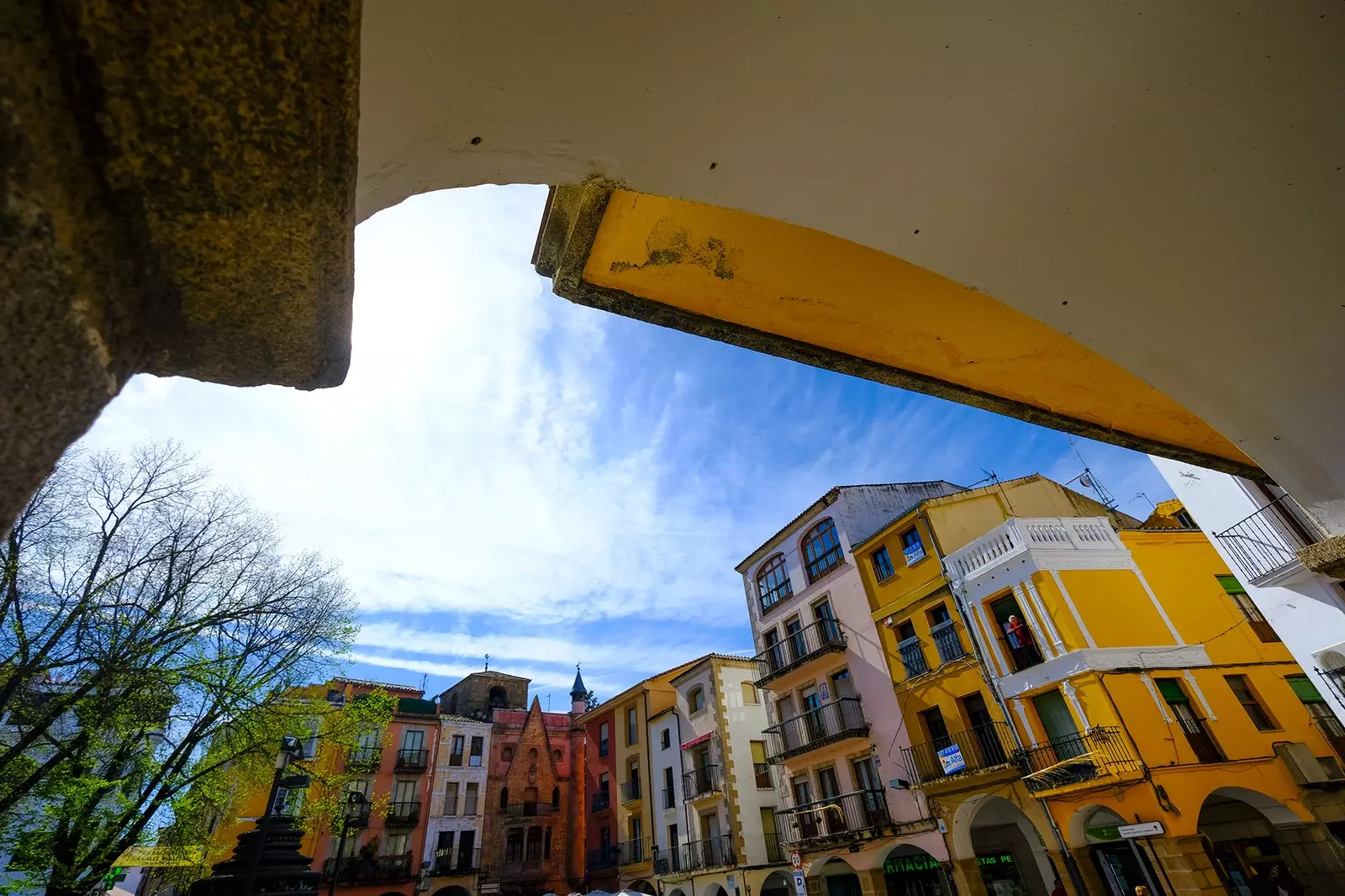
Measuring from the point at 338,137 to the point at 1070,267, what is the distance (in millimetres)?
1925

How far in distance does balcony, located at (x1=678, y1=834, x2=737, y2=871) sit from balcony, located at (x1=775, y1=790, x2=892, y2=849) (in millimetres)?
2640

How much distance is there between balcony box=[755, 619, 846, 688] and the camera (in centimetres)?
1916

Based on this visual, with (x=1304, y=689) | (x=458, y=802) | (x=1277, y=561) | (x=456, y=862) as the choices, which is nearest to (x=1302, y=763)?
(x=1304, y=689)

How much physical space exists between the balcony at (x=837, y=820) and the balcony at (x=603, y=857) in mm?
10246

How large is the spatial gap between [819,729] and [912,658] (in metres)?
3.88

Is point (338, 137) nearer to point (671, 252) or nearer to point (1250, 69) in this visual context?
point (671, 252)

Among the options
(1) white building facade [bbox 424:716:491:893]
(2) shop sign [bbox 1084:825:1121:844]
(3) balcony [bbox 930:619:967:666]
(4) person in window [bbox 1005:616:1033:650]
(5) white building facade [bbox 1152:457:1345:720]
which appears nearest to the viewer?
(5) white building facade [bbox 1152:457:1345:720]

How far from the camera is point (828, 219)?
1724 mm

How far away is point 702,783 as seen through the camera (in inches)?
915

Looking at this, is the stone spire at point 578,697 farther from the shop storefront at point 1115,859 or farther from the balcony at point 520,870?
the shop storefront at point 1115,859

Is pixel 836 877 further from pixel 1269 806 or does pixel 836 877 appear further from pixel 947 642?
pixel 1269 806

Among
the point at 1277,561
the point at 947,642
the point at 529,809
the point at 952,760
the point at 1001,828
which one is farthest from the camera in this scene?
the point at 529,809

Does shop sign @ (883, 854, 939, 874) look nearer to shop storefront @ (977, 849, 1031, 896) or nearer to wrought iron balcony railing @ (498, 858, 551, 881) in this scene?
shop storefront @ (977, 849, 1031, 896)

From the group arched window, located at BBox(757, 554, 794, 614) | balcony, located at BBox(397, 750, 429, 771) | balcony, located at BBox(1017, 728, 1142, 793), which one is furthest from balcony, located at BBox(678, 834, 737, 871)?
balcony, located at BBox(397, 750, 429, 771)
